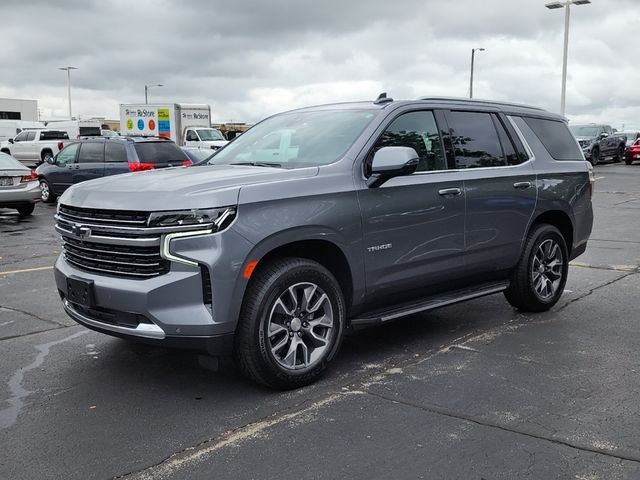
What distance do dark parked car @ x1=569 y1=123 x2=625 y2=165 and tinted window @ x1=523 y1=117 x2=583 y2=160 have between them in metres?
27.3

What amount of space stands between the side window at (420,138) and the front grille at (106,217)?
74.2 inches

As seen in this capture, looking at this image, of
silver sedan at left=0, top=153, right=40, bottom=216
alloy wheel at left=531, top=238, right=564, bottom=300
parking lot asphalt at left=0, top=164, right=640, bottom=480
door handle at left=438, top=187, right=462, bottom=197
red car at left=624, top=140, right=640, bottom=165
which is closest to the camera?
parking lot asphalt at left=0, top=164, right=640, bottom=480

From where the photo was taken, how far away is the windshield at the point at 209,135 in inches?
1322

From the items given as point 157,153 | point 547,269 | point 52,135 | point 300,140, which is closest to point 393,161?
point 300,140

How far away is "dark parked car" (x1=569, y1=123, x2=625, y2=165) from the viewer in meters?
33.2

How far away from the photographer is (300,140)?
5.25 metres

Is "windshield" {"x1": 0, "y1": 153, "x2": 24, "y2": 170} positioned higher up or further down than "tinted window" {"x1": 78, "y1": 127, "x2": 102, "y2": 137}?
further down

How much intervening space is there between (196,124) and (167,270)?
35.1 metres

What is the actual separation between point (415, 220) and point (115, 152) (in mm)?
13535

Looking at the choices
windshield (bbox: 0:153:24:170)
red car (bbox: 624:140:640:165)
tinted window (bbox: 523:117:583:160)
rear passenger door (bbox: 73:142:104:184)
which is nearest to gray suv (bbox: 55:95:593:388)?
tinted window (bbox: 523:117:583:160)

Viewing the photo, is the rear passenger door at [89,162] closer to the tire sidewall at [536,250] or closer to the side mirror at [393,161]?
the tire sidewall at [536,250]

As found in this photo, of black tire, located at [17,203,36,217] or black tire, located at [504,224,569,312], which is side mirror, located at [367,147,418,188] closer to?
black tire, located at [504,224,569,312]

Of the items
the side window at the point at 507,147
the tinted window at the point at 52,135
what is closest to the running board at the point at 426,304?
the side window at the point at 507,147

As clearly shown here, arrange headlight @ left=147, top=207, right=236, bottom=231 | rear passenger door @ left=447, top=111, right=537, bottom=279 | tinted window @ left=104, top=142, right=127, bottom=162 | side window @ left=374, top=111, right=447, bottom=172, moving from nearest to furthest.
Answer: headlight @ left=147, top=207, right=236, bottom=231
side window @ left=374, top=111, right=447, bottom=172
rear passenger door @ left=447, top=111, right=537, bottom=279
tinted window @ left=104, top=142, right=127, bottom=162
